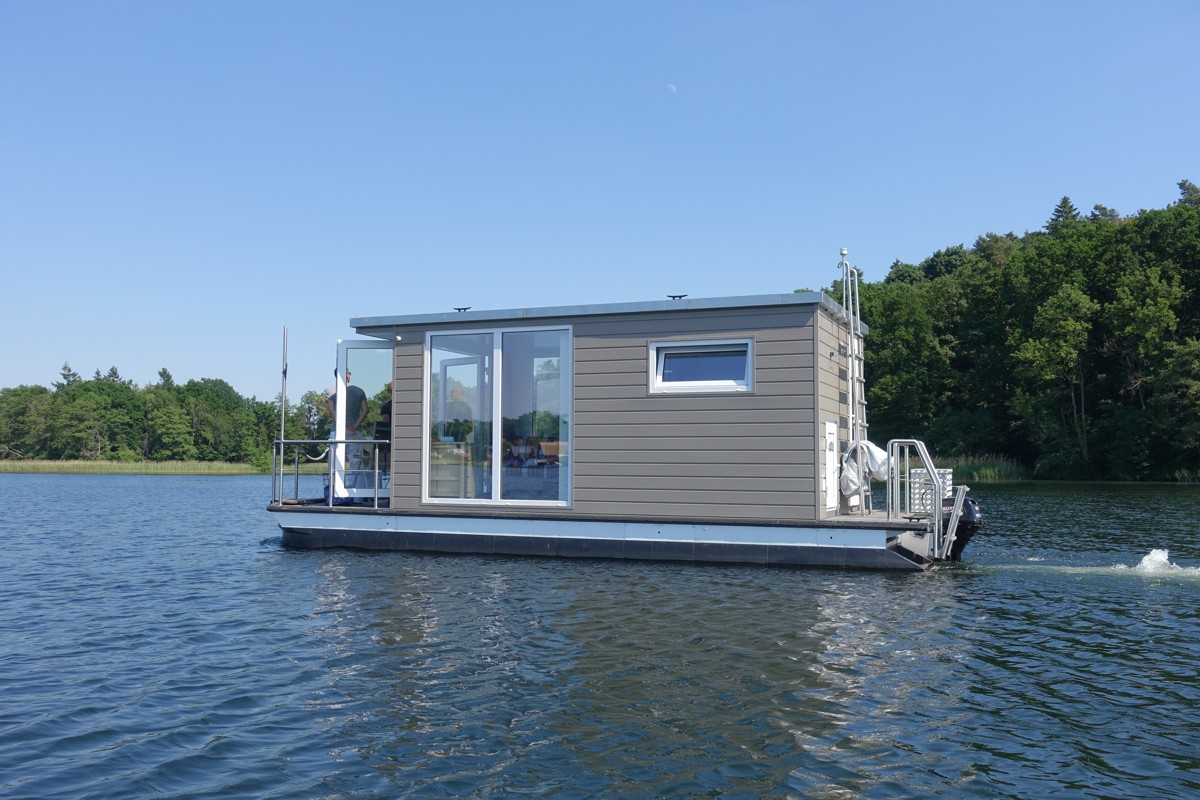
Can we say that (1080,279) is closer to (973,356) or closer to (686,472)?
(973,356)

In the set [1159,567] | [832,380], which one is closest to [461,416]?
[832,380]

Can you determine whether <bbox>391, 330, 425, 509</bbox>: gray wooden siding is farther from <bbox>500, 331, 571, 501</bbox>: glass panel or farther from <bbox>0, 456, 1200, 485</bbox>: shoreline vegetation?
<bbox>0, 456, 1200, 485</bbox>: shoreline vegetation

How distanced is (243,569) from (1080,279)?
45.1 m

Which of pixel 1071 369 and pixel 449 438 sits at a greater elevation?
pixel 1071 369

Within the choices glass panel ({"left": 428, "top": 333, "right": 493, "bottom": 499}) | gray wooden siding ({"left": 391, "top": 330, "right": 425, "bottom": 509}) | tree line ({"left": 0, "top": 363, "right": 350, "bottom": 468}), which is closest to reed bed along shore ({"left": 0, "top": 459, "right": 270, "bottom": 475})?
tree line ({"left": 0, "top": 363, "right": 350, "bottom": 468})

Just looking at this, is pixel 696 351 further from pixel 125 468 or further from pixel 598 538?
pixel 125 468

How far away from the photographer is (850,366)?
585 inches

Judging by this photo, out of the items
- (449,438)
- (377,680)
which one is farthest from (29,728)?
(449,438)

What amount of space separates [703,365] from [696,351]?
0.76ft

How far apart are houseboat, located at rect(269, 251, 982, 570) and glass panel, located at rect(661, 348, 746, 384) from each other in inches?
0.8

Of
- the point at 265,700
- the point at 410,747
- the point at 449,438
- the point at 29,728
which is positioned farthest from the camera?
the point at 449,438

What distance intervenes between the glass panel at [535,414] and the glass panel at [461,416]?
0.35m

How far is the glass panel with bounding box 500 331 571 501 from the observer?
1464 cm

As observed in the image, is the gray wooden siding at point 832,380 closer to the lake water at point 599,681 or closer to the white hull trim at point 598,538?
the white hull trim at point 598,538
